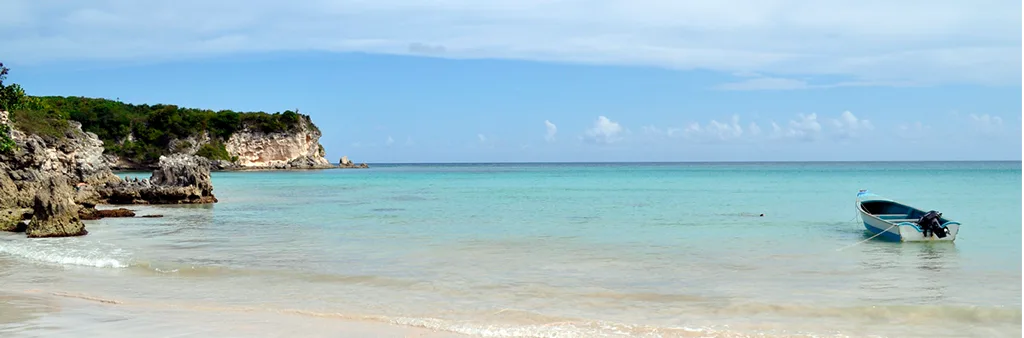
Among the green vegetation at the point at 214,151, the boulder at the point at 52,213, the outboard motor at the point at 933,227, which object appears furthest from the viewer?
the green vegetation at the point at 214,151

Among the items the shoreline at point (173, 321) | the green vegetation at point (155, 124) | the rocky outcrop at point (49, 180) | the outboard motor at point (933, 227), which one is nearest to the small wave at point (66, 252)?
the rocky outcrop at point (49, 180)

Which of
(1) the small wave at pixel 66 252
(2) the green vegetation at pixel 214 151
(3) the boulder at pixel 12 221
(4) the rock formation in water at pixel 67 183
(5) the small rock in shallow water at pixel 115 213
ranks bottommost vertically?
(1) the small wave at pixel 66 252

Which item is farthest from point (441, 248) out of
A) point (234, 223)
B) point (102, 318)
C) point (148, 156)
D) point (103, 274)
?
point (148, 156)

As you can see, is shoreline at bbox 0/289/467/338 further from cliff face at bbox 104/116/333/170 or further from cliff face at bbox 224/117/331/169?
cliff face at bbox 224/117/331/169

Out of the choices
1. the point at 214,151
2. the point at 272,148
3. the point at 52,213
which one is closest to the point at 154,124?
the point at 214,151

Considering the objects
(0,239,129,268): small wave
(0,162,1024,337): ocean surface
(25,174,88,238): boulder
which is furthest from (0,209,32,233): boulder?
(0,239,129,268): small wave

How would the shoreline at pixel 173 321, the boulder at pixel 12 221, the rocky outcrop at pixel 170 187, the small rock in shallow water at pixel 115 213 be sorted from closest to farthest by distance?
the shoreline at pixel 173 321 → the boulder at pixel 12 221 → the small rock in shallow water at pixel 115 213 → the rocky outcrop at pixel 170 187

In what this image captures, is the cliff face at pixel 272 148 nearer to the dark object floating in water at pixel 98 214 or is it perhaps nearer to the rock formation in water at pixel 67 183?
the rock formation in water at pixel 67 183

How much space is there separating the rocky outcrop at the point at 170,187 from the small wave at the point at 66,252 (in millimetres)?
11889

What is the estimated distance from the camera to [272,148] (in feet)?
291

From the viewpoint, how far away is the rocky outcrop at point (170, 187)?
24.9m

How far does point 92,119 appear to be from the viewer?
79750 mm

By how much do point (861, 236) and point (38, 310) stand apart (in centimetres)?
1435

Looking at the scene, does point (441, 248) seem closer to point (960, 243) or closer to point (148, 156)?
point (960, 243)
